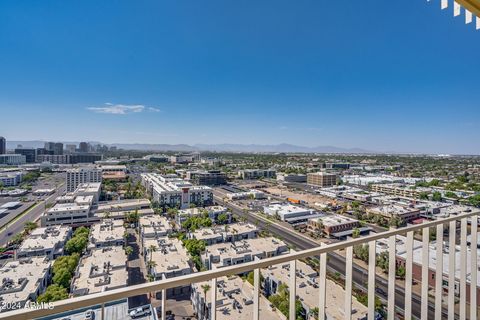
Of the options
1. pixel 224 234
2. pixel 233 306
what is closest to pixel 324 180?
pixel 224 234

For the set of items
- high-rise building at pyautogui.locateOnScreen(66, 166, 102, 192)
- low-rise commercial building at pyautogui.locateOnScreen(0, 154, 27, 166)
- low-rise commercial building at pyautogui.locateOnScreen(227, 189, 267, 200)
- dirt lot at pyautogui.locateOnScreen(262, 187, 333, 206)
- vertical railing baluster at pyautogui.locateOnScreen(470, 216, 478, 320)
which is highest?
vertical railing baluster at pyautogui.locateOnScreen(470, 216, 478, 320)

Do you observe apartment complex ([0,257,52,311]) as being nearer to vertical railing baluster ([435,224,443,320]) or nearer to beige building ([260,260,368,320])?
beige building ([260,260,368,320])

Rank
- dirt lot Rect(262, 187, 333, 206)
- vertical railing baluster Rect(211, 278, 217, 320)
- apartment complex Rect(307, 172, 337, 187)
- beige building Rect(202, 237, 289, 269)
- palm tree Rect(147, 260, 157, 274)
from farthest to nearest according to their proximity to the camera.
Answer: apartment complex Rect(307, 172, 337, 187) < dirt lot Rect(262, 187, 333, 206) < beige building Rect(202, 237, 289, 269) < palm tree Rect(147, 260, 157, 274) < vertical railing baluster Rect(211, 278, 217, 320)

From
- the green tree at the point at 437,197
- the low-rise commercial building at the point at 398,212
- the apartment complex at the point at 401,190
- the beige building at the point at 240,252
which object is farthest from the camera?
the apartment complex at the point at 401,190

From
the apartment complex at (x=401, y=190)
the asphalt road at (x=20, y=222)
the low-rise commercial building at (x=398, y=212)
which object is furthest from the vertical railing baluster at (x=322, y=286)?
the apartment complex at (x=401, y=190)

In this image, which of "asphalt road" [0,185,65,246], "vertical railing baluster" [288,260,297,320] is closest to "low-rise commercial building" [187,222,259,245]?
"asphalt road" [0,185,65,246]

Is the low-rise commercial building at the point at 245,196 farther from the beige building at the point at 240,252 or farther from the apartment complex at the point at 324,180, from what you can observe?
the beige building at the point at 240,252
